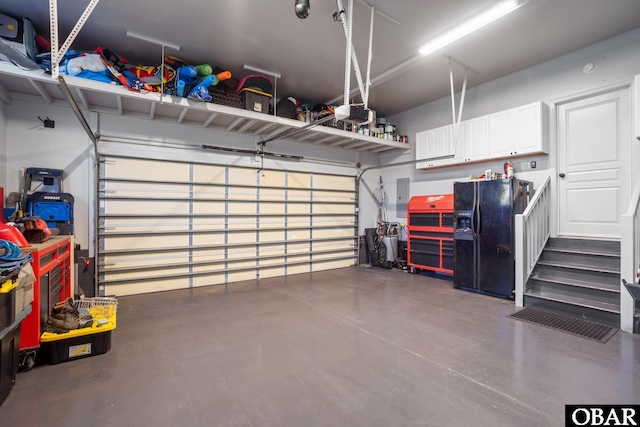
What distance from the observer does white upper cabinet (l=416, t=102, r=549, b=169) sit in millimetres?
4840

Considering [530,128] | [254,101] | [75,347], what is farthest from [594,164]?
[75,347]

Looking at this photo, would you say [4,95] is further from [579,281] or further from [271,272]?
[579,281]

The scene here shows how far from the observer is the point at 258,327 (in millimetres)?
3453

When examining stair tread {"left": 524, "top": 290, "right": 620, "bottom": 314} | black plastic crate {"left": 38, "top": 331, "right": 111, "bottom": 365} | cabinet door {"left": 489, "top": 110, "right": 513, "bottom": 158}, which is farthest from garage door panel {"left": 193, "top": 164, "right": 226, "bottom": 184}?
stair tread {"left": 524, "top": 290, "right": 620, "bottom": 314}

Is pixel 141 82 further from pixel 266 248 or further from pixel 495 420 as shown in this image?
pixel 495 420

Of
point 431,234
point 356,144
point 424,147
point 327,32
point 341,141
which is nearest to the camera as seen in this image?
point 327,32

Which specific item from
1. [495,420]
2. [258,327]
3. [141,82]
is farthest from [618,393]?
[141,82]

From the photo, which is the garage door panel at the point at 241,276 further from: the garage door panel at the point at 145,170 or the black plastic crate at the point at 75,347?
the black plastic crate at the point at 75,347

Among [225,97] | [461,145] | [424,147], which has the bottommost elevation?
[461,145]

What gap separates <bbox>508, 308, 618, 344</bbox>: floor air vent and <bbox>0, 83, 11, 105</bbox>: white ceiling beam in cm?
732

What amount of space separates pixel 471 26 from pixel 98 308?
543 cm

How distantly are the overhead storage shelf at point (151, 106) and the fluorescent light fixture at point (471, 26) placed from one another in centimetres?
228

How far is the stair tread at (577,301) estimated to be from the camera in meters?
3.54

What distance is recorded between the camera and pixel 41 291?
259 centimetres
